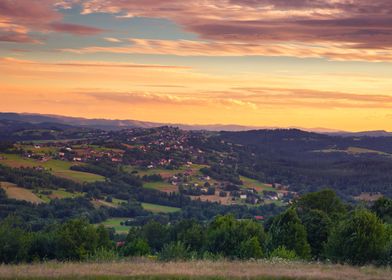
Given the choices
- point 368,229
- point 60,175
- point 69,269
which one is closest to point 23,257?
point 69,269

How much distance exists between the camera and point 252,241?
1769 inches

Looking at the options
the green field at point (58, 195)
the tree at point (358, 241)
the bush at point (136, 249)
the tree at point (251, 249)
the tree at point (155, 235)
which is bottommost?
the green field at point (58, 195)

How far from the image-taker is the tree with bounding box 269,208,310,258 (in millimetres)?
52097

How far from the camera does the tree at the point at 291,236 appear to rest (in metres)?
52.1

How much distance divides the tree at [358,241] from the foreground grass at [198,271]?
767 centimetres

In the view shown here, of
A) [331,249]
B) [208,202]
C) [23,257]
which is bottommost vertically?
[208,202]

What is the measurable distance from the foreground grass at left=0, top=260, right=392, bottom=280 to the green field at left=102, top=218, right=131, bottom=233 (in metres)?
93.2

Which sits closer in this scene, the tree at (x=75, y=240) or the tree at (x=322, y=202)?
the tree at (x=75, y=240)

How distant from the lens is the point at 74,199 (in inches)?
6476

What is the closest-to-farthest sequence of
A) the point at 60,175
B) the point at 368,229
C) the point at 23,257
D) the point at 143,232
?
1. the point at 368,229
2. the point at 23,257
3. the point at 143,232
4. the point at 60,175

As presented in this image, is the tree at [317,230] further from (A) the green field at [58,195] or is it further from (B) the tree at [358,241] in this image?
(A) the green field at [58,195]

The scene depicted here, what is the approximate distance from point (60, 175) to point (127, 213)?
158ft

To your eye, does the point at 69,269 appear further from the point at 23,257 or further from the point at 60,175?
the point at 60,175

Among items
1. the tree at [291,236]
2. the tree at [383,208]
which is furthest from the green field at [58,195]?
the tree at [291,236]
